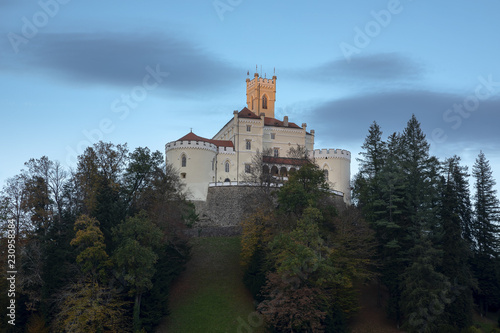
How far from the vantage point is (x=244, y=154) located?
232 feet

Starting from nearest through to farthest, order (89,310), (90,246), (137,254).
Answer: (89,310) < (137,254) < (90,246)

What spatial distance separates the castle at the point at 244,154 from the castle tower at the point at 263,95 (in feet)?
8.47

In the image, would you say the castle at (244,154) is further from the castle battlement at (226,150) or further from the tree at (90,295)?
the tree at (90,295)

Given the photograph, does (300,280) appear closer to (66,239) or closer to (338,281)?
(338,281)

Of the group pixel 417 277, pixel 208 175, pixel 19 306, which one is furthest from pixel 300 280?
pixel 208 175

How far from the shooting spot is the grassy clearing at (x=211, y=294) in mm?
44969

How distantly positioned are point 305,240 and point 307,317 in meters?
5.38

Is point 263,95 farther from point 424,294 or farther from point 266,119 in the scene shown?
point 424,294

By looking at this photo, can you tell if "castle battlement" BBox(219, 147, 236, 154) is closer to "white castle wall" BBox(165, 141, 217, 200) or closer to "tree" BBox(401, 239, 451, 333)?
"white castle wall" BBox(165, 141, 217, 200)

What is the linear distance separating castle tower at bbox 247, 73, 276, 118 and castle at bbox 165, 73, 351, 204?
2.58m

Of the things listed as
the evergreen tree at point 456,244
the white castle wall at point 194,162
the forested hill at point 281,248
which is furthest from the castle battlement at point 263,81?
the evergreen tree at point 456,244

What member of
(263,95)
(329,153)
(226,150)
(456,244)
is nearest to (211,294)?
(456,244)

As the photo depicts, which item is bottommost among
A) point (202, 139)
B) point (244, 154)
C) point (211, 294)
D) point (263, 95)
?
point (211, 294)

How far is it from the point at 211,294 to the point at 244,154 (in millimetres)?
24933
